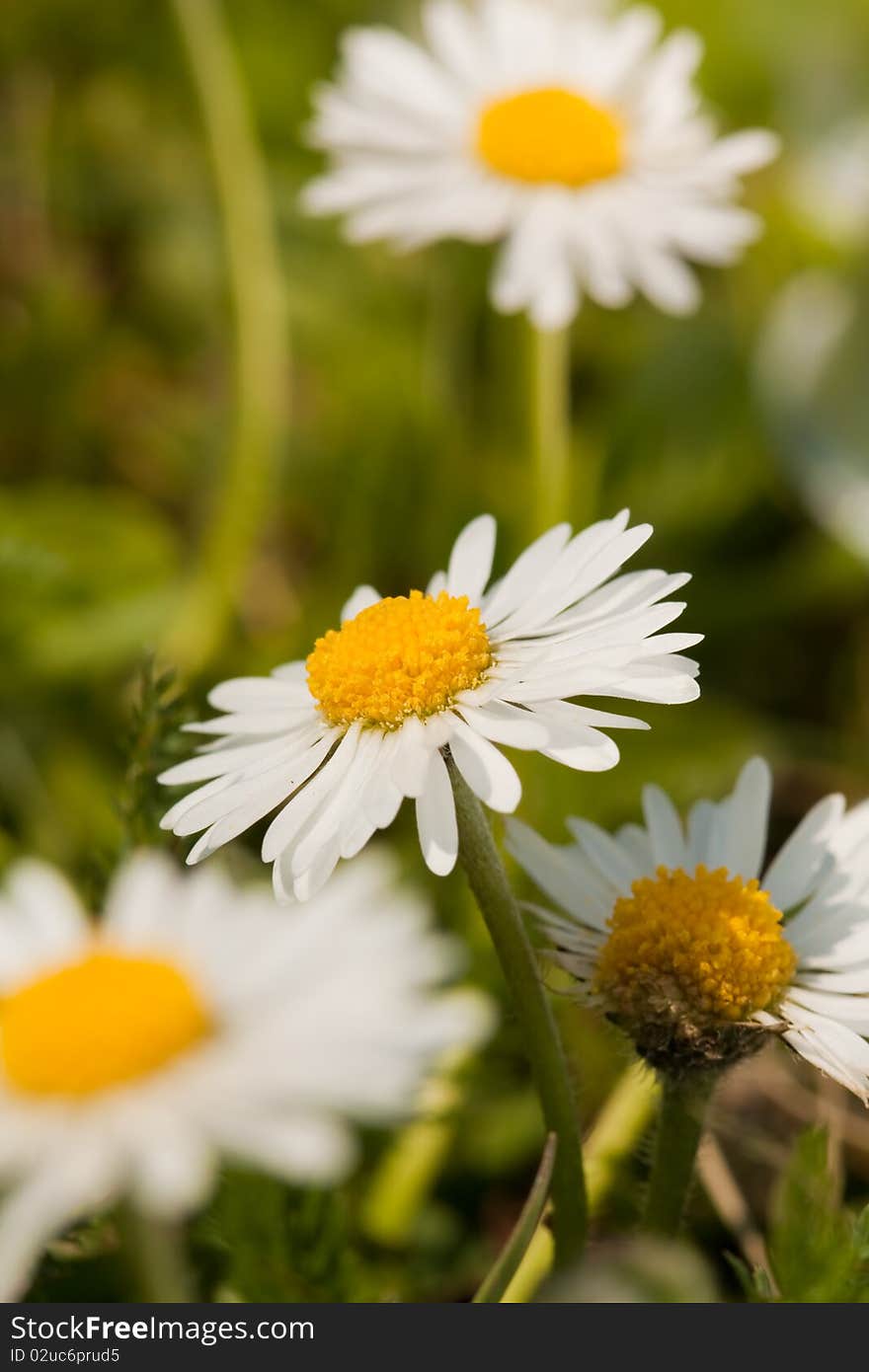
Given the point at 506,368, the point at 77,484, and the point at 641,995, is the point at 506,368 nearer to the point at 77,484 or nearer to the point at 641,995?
the point at 77,484

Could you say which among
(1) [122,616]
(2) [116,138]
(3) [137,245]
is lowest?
(1) [122,616]

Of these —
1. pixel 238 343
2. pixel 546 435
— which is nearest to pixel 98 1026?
pixel 546 435

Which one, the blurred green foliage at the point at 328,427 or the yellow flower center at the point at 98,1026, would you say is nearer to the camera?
the yellow flower center at the point at 98,1026

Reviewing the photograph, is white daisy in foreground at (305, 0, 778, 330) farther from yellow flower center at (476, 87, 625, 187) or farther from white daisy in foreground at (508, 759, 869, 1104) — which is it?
white daisy in foreground at (508, 759, 869, 1104)

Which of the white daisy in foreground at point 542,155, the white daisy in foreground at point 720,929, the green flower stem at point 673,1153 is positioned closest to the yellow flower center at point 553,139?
the white daisy in foreground at point 542,155

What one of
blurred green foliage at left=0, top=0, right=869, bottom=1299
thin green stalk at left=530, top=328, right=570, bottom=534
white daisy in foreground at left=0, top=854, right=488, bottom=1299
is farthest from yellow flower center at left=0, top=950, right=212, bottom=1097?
thin green stalk at left=530, top=328, right=570, bottom=534

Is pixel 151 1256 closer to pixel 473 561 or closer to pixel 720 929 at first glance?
pixel 720 929

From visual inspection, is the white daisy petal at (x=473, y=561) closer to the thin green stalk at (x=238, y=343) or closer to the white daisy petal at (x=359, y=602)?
the white daisy petal at (x=359, y=602)

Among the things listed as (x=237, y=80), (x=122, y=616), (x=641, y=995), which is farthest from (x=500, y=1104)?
(x=237, y=80)
